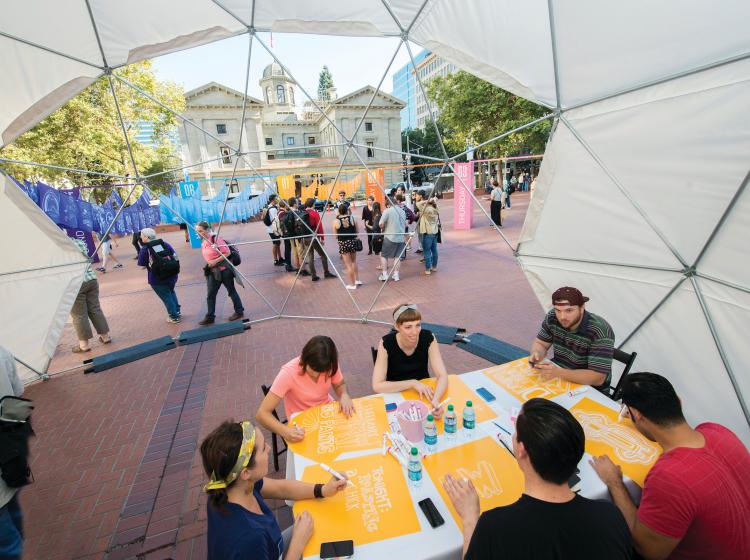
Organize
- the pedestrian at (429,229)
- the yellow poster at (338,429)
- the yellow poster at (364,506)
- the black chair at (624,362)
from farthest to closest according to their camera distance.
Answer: the pedestrian at (429,229), the black chair at (624,362), the yellow poster at (338,429), the yellow poster at (364,506)

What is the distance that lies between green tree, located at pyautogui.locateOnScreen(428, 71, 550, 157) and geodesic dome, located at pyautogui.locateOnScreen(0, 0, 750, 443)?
18957 millimetres

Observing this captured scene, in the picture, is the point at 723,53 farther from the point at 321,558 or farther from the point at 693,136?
the point at 321,558

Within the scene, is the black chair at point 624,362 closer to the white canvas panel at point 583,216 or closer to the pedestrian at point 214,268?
the white canvas panel at point 583,216

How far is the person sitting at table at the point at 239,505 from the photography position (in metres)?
1.73

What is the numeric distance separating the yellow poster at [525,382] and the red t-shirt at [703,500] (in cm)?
111

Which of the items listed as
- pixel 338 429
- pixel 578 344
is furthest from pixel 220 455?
pixel 578 344

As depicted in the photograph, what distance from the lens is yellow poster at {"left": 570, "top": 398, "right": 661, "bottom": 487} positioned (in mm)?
2215

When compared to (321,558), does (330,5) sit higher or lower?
higher

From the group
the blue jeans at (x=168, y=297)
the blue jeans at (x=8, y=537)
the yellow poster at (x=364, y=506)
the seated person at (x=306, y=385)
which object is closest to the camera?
the yellow poster at (x=364, y=506)

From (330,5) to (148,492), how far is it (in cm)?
579

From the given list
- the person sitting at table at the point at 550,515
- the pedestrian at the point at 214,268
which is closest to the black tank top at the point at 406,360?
the person sitting at table at the point at 550,515

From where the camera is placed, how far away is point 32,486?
3.75m

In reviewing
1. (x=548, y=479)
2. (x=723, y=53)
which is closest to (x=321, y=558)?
(x=548, y=479)

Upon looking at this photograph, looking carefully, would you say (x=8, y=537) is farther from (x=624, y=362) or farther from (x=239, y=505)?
(x=624, y=362)
